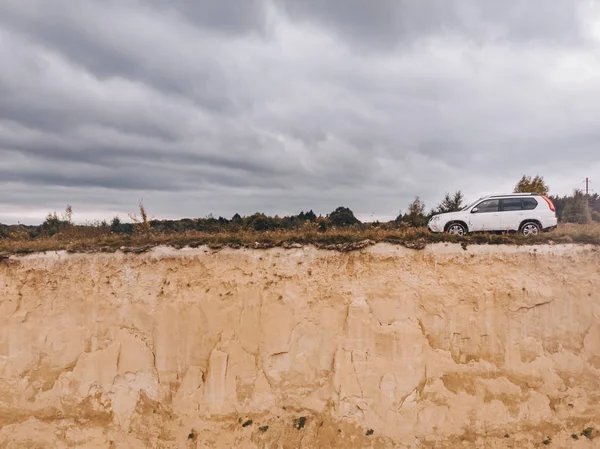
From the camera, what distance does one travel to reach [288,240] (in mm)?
11016

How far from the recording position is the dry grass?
10633 millimetres

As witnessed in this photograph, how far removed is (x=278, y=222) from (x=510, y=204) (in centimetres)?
1013

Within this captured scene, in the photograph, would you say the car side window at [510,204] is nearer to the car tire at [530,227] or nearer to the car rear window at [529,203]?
the car rear window at [529,203]

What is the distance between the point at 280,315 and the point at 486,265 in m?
5.63

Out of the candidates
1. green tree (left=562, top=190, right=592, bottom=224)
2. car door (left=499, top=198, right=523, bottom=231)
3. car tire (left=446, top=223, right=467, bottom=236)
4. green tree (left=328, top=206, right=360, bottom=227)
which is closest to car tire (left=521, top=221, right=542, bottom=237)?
car door (left=499, top=198, right=523, bottom=231)

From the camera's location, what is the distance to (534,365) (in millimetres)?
9867

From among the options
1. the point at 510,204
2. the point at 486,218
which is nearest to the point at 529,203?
the point at 510,204

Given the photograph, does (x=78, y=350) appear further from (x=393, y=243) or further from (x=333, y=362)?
(x=393, y=243)

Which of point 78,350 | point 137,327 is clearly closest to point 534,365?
point 137,327

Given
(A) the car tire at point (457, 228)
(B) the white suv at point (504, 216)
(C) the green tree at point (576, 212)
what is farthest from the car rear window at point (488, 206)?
(C) the green tree at point (576, 212)

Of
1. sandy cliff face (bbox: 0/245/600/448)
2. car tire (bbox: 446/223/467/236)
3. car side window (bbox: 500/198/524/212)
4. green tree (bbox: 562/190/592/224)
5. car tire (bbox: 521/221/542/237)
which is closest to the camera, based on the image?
sandy cliff face (bbox: 0/245/600/448)

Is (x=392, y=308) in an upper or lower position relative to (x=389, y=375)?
upper

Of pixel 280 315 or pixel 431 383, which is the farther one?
pixel 280 315

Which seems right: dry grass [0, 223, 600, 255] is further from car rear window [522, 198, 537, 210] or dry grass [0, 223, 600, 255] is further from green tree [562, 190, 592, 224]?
green tree [562, 190, 592, 224]
